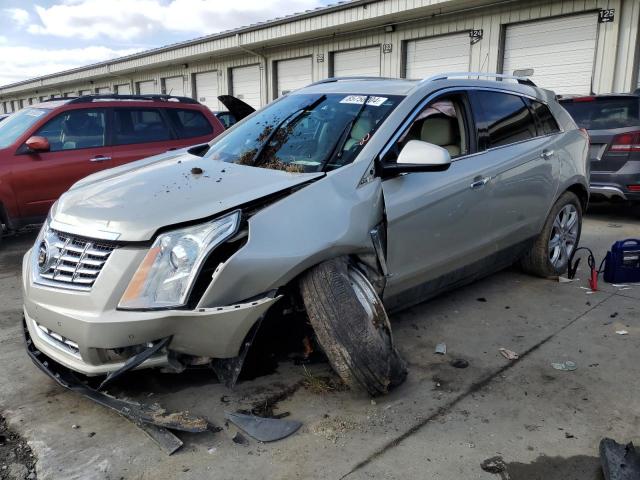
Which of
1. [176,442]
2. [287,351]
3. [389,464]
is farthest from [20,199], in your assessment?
[389,464]

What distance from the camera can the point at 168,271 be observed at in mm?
2438

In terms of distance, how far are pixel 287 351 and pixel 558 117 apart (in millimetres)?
3244

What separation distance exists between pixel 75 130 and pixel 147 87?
2193 cm

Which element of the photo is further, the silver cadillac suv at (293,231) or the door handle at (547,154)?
the door handle at (547,154)

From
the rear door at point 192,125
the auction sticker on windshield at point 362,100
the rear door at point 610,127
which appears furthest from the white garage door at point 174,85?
the auction sticker on windshield at point 362,100

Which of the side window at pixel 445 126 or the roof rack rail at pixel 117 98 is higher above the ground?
the roof rack rail at pixel 117 98

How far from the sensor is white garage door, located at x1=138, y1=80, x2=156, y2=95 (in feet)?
86.5

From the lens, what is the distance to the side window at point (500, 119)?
3.88 meters

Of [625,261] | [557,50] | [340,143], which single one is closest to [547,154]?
[625,261]

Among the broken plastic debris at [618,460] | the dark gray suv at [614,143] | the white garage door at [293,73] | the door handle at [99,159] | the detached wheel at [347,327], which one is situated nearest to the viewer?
the broken plastic debris at [618,460]

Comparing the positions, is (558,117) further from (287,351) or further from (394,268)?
(287,351)

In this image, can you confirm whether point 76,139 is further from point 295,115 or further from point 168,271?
point 168,271

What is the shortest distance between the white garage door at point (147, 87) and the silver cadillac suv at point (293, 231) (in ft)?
80.2

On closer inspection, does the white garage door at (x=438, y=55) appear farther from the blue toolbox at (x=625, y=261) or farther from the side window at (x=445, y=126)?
the side window at (x=445, y=126)
